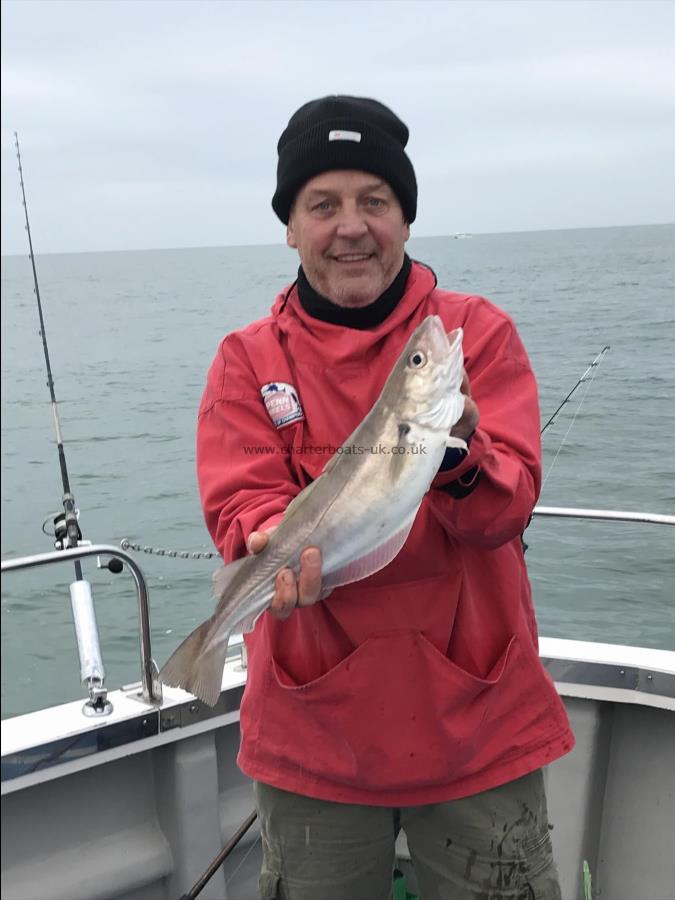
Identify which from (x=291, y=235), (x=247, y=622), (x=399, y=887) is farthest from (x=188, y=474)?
(x=247, y=622)

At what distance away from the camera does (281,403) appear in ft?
8.71

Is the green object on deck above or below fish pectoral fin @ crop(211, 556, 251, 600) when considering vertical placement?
below

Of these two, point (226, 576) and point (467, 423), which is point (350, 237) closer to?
point (467, 423)

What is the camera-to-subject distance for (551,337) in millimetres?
13516

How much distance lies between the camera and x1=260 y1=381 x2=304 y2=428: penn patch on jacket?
2652mm

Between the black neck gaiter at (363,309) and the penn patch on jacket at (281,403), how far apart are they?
0.24 m

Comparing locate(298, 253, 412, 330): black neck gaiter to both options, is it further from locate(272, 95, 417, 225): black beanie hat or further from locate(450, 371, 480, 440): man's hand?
locate(450, 371, 480, 440): man's hand

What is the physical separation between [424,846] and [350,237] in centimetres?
172

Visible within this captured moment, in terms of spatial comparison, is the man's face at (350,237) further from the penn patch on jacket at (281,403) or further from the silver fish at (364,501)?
the silver fish at (364,501)

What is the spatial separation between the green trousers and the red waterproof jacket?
0.07m

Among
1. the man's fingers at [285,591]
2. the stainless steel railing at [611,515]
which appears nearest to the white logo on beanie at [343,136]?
the man's fingers at [285,591]

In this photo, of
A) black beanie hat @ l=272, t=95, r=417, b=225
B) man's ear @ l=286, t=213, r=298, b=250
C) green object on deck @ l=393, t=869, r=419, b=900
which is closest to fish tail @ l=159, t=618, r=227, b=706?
man's ear @ l=286, t=213, r=298, b=250

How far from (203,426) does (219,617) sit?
57 centimetres

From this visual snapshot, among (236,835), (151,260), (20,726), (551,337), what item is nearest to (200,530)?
(551,337)
